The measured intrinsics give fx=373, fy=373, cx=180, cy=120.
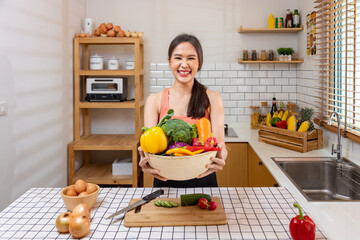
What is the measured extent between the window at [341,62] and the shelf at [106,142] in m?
1.71

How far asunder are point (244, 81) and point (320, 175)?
1.63 metres

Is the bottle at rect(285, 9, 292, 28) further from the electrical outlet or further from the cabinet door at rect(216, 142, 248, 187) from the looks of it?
the electrical outlet

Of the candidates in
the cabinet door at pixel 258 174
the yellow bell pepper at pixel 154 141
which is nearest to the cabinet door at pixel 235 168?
the cabinet door at pixel 258 174

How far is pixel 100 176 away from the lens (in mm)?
3516

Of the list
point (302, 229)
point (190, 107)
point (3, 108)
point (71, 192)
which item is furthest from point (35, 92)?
point (302, 229)

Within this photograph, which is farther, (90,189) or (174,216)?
(90,189)

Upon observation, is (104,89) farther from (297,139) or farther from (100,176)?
(297,139)

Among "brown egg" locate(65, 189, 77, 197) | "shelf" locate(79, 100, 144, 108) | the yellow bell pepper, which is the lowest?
"brown egg" locate(65, 189, 77, 197)

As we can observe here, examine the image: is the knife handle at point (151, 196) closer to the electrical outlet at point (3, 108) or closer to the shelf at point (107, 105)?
the electrical outlet at point (3, 108)

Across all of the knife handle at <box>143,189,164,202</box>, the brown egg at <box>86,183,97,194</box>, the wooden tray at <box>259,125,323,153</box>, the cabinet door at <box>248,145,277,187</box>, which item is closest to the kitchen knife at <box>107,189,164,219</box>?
the knife handle at <box>143,189,164,202</box>

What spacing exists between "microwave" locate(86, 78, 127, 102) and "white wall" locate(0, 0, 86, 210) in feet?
0.62

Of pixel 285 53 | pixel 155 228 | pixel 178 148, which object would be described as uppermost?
pixel 285 53

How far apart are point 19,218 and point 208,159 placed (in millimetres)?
743

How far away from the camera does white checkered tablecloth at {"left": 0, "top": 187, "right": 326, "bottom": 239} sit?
1.26 meters
